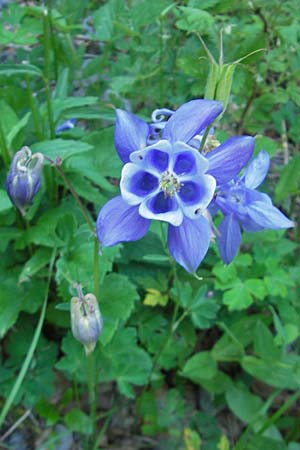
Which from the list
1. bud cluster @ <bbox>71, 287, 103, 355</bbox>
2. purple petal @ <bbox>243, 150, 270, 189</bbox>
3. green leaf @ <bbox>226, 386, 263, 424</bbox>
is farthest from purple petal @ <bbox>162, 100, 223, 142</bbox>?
green leaf @ <bbox>226, 386, 263, 424</bbox>

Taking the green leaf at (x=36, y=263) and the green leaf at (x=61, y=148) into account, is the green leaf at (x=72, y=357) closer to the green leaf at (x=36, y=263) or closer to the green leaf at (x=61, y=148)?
the green leaf at (x=36, y=263)

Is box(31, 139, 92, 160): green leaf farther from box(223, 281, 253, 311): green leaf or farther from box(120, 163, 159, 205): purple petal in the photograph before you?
box(223, 281, 253, 311): green leaf

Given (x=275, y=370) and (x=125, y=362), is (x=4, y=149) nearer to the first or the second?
(x=125, y=362)

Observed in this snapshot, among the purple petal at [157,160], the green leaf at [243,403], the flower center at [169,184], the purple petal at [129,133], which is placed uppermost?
the purple petal at [129,133]

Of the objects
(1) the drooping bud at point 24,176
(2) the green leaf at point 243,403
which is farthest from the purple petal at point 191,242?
(2) the green leaf at point 243,403

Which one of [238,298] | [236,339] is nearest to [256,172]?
[238,298]
